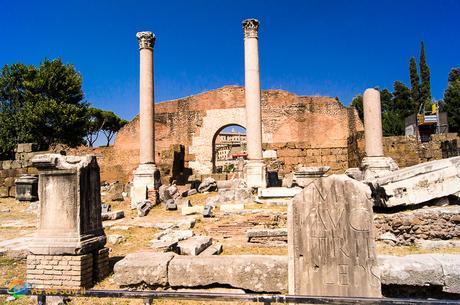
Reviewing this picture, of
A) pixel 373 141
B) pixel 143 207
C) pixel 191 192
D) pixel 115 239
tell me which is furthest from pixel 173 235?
pixel 373 141

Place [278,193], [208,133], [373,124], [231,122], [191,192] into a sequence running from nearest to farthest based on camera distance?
1. [278,193]
2. [373,124]
3. [191,192]
4. [231,122]
5. [208,133]

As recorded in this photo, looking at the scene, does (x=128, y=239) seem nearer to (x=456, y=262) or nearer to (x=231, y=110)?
(x=456, y=262)

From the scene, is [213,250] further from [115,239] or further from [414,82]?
[414,82]

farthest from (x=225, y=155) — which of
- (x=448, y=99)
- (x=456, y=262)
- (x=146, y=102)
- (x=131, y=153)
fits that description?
(x=456, y=262)

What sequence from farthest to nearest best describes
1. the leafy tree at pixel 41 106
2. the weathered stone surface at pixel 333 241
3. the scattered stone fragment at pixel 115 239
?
the leafy tree at pixel 41 106
the scattered stone fragment at pixel 115 239
the weathered stone surface at pixel 333 241

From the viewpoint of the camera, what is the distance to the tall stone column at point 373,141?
36.6ft

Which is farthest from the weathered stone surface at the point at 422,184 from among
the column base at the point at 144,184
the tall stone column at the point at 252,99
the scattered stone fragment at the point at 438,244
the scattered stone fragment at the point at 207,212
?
the column base at the point at 144,184

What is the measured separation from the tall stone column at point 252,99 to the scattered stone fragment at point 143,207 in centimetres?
337

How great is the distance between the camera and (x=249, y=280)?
3.85 meters

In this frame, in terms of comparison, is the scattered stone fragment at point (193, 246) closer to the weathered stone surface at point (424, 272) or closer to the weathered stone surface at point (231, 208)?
the weathered stone surface at point (424, 272)

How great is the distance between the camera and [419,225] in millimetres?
5914

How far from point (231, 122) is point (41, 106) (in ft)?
41.4

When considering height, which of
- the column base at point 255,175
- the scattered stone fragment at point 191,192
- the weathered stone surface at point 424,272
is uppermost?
the column base at point 255,175

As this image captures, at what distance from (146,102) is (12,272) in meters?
8.14
